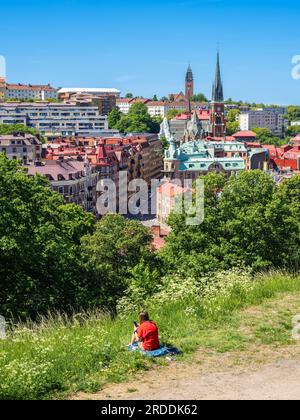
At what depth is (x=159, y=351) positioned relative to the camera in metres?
11.5

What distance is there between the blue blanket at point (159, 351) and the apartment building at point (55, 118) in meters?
116

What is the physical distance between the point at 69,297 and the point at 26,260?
192 centimetres

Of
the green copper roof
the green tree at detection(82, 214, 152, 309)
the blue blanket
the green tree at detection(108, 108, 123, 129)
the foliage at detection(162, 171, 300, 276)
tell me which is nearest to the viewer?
Answer: the blue blanket

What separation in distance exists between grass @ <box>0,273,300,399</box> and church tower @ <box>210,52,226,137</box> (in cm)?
12901

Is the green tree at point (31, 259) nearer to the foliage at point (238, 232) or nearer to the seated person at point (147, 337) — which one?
the foliage at point (238, 232)

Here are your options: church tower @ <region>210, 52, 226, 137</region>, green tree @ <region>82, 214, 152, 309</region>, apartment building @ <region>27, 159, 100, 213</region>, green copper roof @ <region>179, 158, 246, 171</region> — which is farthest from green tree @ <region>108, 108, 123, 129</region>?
green tree @ <region>82, 214, 152, 309</region>

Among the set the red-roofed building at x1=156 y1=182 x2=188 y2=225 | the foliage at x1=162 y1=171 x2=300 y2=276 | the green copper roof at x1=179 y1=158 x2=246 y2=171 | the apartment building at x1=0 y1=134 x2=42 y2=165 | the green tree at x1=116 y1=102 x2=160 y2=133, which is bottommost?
the red-roofed building at x1=156 y1=182 x2=188 y2=225

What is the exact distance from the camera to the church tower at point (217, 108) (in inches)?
5640

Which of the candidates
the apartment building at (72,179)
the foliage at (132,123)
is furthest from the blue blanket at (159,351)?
the foliage at (132,123)

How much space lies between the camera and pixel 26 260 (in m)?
22.1

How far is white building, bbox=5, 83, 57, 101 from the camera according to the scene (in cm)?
17925

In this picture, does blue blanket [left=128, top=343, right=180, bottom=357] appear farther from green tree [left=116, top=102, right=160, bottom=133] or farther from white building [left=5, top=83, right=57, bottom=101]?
white building [left=5, top=83, right=57, bottom=101]

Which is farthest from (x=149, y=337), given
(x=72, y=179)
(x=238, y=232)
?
(x=72, y=179)

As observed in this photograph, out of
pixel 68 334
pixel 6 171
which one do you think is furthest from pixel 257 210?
pixel 68 334
